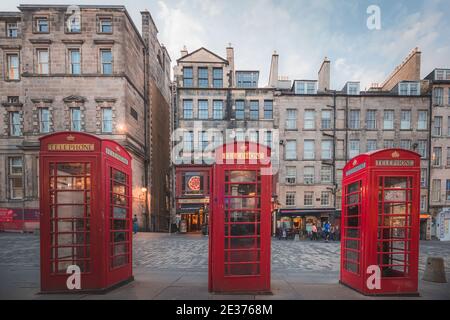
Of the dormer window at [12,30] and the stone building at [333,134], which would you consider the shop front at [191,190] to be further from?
the dormer window at [12,30]

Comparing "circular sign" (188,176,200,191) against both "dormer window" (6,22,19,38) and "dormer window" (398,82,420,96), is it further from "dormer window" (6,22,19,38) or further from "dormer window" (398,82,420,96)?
"dormer window" (398,82,420,96)

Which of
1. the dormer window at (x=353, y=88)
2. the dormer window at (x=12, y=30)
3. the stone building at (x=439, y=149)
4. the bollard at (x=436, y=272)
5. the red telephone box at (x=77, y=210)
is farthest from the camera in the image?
the dormer window at (x=353, y=88)

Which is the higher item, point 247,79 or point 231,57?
point 231,57

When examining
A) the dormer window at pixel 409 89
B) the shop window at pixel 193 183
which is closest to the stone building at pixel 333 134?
the dormer window at pixel 409 89

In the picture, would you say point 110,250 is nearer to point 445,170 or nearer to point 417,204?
point 417,204

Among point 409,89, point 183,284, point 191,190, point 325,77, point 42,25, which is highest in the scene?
point 42,25

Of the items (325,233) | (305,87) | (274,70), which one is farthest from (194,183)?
(305,87)

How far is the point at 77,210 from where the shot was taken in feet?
17.0

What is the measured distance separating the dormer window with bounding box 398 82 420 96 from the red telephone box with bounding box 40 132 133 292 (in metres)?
29.1

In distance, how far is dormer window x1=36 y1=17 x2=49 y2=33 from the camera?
20625 mm

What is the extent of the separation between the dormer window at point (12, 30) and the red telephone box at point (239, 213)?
92.1 ft

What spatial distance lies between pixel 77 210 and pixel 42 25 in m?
23.8

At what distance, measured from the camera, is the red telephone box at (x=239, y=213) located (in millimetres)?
4855

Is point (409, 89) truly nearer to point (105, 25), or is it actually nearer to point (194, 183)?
point (194, 183)
